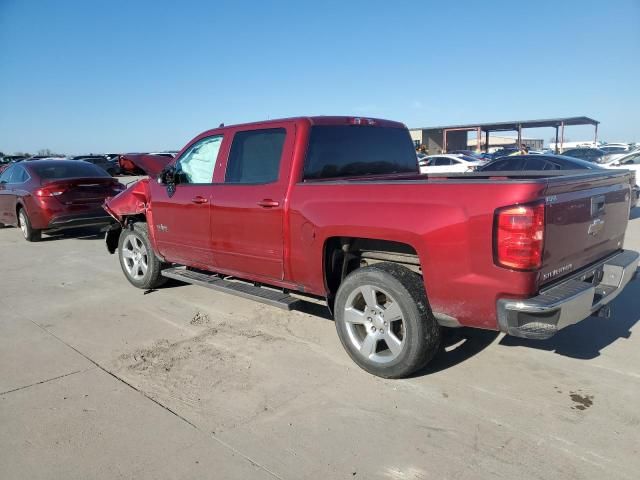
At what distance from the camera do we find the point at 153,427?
3139mm

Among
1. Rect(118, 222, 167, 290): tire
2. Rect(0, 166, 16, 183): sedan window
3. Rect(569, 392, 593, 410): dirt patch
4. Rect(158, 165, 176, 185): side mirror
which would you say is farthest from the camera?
Rect(0, 166, 16, 183): sedan window

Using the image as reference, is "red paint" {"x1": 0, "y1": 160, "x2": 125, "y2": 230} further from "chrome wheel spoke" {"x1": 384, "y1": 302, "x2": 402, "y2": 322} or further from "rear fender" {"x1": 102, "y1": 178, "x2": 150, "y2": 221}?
"chrome wheel spoke" {"x1": 384, "y1": 302, "x2": 402, "y2": 322}

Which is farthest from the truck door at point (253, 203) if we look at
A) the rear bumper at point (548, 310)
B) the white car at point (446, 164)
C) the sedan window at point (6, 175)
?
the white car at point (446, 164)

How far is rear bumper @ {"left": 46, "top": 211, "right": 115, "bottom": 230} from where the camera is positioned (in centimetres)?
975

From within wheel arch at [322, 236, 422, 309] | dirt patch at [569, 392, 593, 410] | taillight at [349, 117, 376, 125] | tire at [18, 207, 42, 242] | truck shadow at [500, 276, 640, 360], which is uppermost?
taillight at [349, 117, 376, 125]

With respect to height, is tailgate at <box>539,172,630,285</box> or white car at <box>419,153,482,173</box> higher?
tailgate at <box>539,172,630,285</box>

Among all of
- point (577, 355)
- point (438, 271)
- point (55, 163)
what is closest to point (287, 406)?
point (438, 271)

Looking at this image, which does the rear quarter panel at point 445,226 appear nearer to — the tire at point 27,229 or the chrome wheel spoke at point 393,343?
the chrome wheel spoke at point 393,343

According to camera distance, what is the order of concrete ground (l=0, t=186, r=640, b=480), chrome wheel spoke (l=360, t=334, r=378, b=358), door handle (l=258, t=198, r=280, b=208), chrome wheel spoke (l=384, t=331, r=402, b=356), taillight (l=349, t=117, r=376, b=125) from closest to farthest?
1. concrete ground (l=0, t=186, r=640, b=480)
2. chrome wheel spoke (l=384, t=331, r=402, b=356)
3. chrome wheel spoke (l=360, t=334, r=378, b=358)
4. door handle (l=258, t=198, r=280, b=208)
5. taillight (l=349, t=117, r=376, b=125)

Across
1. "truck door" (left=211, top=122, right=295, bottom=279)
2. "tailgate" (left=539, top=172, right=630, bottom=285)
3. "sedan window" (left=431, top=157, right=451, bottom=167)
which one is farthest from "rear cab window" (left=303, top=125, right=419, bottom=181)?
"sedan window" (left=431, top=157, right=451, bottom=167)

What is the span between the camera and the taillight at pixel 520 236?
291 cm

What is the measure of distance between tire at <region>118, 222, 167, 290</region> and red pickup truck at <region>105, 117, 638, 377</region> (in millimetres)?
478

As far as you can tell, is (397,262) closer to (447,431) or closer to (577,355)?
(447,431)

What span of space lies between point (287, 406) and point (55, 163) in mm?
Result: 9348
